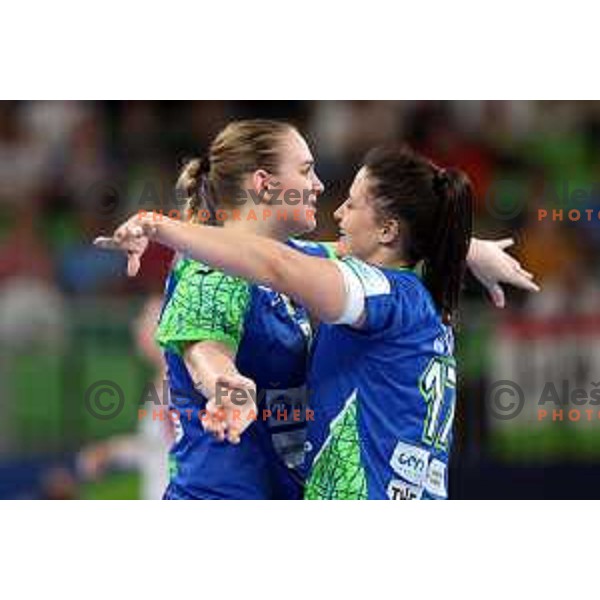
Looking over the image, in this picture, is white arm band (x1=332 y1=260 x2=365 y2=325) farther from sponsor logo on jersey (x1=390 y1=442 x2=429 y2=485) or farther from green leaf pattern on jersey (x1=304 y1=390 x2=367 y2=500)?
sponsor logo on jersey (x1=390 y1=442 x2=429 y2=485)

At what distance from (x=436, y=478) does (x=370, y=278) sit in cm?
84

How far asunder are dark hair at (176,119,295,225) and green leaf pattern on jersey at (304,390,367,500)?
0.80 m

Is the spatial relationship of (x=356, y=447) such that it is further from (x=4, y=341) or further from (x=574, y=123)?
(x=574, y=123)

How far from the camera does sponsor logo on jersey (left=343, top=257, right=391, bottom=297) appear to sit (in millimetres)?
4113

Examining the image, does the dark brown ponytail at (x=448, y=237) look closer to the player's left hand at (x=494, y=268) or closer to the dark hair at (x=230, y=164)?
the player's left hand at (x=494, y=268)

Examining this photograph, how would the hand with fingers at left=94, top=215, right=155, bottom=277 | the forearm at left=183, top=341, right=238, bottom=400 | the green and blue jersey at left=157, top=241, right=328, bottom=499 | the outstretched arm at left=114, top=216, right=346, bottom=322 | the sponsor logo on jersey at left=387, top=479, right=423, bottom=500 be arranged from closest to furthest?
the hand with fingers at left=94, top=215, right=155, bottom=277, the outstretched arm at left=114, top=216, right=346, bottom=322, the forearm at left=183, top=341, right=238, bottom=400, the green and blue jersey at left=157, top=241, right=328, bottom=499, the sponsor logo on jersey at left=387, top=479, right=423, bottom=500

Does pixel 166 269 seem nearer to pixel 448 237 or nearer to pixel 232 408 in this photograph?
pixel 448 237

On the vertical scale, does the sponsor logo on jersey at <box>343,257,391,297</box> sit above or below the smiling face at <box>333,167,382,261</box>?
below

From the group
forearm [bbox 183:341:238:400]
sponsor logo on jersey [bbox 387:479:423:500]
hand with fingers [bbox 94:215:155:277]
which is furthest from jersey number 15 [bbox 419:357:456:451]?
hand with fingers [bbox 94:215:155:277]

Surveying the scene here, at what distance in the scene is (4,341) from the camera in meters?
8.45

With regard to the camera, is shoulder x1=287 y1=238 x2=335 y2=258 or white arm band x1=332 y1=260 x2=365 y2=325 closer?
white arm band x1=332 y1=260 x2=365 y2=325

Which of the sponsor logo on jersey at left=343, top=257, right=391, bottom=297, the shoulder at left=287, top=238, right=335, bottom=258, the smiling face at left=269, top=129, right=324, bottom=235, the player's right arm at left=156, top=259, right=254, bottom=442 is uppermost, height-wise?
the smiling face at left=269, top=129, right=324, bottom=235

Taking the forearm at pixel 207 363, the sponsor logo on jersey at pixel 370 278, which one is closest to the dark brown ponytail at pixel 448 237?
the sponsor logo on jersey at pixel 370 278

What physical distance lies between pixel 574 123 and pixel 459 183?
679 cm
